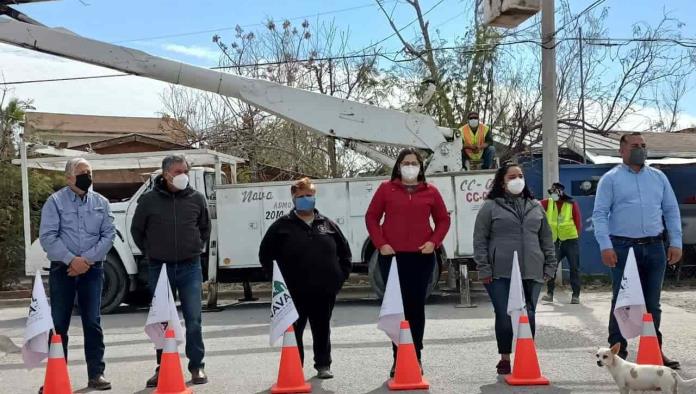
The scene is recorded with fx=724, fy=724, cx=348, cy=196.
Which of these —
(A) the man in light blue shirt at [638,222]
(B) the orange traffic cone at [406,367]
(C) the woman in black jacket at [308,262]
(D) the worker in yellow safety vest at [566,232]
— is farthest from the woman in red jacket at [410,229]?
(D) the worker in yellow safety vest at [566,232]

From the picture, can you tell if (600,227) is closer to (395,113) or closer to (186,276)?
(186,276)

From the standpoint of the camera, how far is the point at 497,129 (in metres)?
18.0

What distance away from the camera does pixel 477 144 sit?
1163 centimetres

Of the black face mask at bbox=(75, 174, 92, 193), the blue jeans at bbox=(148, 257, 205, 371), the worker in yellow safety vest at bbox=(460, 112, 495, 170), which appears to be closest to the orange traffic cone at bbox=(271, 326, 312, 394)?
the blue jeans at bbox=(148, 257, 205, 371)

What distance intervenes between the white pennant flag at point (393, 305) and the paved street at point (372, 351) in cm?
48

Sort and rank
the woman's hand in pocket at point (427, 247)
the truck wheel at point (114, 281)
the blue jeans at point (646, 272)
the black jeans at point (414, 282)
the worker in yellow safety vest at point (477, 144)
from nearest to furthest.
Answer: the woman's hand in pocket at point (427, 247) < the black jeans at point (414, 282) < the blue jeans at point (646, 272) < the truck wheel at point (114, 281) < the worker in yellow safety vest at point (477, 144)

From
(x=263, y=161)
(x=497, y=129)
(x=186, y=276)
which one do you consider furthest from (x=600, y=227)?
(x=263, y=161)

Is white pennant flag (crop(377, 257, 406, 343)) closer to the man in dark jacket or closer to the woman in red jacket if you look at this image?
the woman in red jacket

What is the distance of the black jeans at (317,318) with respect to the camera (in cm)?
600

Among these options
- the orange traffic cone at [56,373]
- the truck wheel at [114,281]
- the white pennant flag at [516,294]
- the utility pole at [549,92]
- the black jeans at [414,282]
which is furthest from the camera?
the utility pole at [549,92]

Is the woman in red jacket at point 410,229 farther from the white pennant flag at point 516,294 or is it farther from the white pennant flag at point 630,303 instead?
the white pennant flag at point 630,303

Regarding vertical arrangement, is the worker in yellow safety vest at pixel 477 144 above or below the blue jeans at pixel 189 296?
above

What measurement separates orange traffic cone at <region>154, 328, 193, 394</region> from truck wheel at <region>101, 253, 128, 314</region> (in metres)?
5.83

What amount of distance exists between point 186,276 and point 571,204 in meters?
6.95
